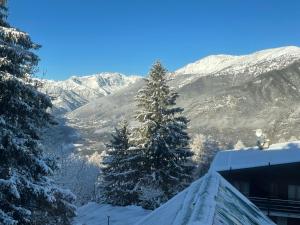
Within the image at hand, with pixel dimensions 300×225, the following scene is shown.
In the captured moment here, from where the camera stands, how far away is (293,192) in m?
Answer: 31.6


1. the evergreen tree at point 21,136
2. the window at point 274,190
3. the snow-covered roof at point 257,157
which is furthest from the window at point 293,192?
the evergreen tree at point 21,136

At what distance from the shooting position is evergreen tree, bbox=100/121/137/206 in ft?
132

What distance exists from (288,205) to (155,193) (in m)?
9.74

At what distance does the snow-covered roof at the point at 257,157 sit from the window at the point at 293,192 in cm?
179

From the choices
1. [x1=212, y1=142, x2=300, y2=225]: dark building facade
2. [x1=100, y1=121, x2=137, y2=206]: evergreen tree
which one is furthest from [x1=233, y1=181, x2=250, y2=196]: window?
[x1=100, y1=121, x2=137, y2=206]: evergreen tree

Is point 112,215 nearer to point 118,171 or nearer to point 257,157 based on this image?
point 118,171

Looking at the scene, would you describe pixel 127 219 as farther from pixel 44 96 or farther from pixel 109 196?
pixel 44 96

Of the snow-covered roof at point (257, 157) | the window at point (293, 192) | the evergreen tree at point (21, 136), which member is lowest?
the evergreen tree at point (21, 136)

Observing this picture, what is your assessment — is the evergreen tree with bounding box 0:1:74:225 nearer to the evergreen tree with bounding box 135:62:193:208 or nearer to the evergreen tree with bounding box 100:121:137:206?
the evergreen tree with bounding box 135:62:193:208

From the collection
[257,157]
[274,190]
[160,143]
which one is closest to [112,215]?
[160,143]

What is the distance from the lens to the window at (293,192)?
31422 mm

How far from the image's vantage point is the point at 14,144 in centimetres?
1505

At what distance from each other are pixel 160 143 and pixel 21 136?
67.5 feet

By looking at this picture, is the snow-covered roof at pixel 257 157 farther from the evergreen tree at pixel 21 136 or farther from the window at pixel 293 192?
the evergreen tree at pixel 21 136
